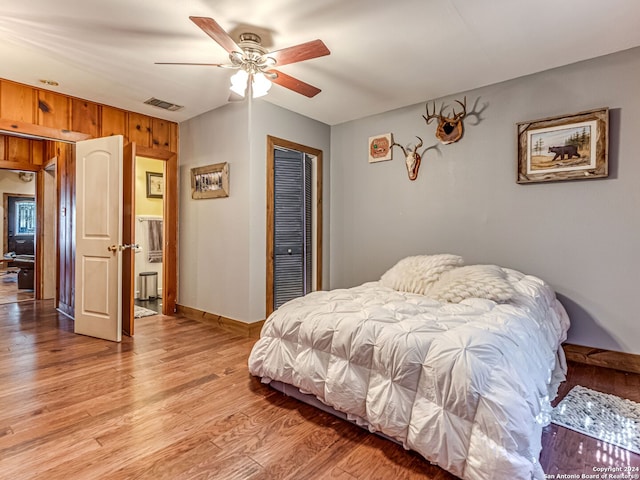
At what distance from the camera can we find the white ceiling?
2.14 m

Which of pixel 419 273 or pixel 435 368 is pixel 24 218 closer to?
pixel 419 273

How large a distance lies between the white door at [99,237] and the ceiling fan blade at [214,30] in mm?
1960

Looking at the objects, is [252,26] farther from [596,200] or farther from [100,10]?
[596,200]

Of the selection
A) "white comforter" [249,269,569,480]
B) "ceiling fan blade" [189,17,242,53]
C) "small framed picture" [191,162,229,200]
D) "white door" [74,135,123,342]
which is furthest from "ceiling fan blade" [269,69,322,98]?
"white door" [74,135,123,342]

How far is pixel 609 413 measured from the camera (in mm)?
2037

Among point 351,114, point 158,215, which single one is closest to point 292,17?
point 351,114

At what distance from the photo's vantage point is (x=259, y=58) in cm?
243

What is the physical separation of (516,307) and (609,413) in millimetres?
784

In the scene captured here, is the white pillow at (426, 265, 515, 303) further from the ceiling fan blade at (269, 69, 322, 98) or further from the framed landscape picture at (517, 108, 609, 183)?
the ceiling fan blade at (269, 69, 322, 98)

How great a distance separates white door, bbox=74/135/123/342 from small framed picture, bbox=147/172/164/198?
2019 mm

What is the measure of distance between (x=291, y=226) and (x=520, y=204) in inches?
96.9

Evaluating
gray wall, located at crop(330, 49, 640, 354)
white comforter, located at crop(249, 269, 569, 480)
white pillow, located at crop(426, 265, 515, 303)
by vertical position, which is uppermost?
gray wall, located at crop(330, 49, 640, 354)

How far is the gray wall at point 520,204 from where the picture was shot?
2.70m

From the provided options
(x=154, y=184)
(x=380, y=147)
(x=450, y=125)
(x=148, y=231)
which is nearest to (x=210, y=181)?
(x=380, y=147)
